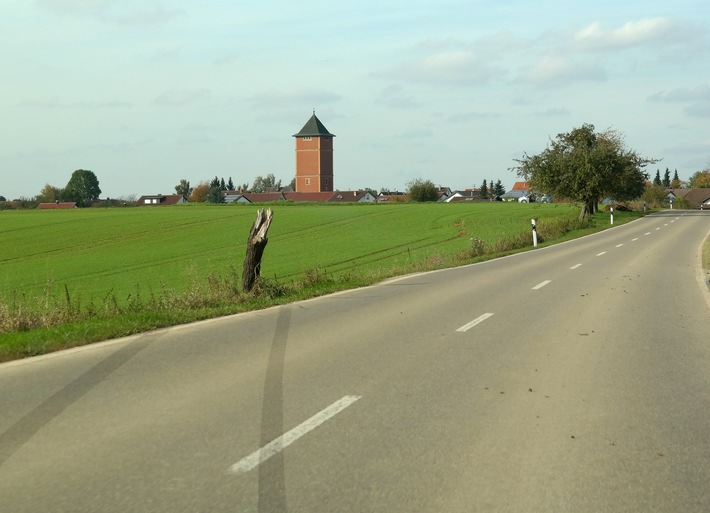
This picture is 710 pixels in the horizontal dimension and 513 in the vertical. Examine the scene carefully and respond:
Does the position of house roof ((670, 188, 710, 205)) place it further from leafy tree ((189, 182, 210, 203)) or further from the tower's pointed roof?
leafy tree ((189, 182, 210, 203))

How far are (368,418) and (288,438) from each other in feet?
2.74

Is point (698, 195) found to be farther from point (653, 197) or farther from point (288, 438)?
point (288, 438)

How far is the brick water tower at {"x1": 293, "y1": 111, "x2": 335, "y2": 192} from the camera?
17812cm

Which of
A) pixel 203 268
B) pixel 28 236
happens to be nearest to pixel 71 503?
pixel 203 268

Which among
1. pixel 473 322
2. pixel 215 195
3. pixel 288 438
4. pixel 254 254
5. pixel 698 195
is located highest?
pixel 254 254

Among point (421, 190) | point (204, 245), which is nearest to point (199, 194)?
point (421, 190)

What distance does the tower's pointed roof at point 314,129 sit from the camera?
182375 mm

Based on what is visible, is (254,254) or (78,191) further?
(78,191)

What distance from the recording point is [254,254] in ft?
52.1

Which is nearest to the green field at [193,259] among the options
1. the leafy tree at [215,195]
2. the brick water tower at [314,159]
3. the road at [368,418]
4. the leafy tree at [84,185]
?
the road at [368,418]

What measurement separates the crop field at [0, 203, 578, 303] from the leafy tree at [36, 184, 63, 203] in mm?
93321

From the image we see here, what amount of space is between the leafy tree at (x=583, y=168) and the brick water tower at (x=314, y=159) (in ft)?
367

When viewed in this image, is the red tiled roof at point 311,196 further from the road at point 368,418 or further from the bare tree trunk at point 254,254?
the road at point 368,418

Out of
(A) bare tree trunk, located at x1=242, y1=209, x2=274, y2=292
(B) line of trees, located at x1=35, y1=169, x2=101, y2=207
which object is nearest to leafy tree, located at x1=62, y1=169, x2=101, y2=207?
(B) line of trees, located at x1=35, y1=169, x2=101, y2=207
